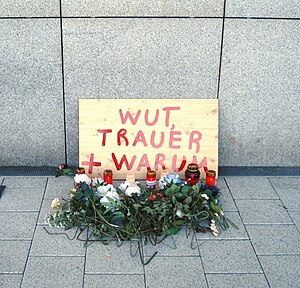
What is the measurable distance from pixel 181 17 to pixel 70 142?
1.27m

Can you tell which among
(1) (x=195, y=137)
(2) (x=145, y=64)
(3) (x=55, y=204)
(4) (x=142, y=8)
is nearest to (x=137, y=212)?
(3) (x=55, y=204)

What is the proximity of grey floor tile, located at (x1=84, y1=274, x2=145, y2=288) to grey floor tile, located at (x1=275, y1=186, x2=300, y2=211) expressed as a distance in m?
1.31

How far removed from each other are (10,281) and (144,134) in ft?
5.04

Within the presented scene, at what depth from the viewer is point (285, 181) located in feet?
13.0

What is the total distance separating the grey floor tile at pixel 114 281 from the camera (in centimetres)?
279

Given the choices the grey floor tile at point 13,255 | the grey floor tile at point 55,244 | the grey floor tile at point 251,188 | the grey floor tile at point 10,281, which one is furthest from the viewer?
the grey floor tile at point 251,188

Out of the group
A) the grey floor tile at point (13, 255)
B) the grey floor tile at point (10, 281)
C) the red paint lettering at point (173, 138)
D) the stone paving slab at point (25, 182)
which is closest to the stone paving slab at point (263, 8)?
the red paint lettering at point (173, 138)

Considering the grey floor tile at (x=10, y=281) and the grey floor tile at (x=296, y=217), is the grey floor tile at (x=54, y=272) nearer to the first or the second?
the grey floor tile at (x=10, y=281)

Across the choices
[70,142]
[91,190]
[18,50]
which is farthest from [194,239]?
[18,50]

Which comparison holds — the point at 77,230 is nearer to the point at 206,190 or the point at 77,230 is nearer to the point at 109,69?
the point at 206,190

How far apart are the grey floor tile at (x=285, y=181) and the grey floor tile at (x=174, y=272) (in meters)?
1.17

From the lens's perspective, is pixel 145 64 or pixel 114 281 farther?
pixel 145 64

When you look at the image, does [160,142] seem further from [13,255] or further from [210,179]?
[13,255]

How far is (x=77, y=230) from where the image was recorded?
3.28 metres
